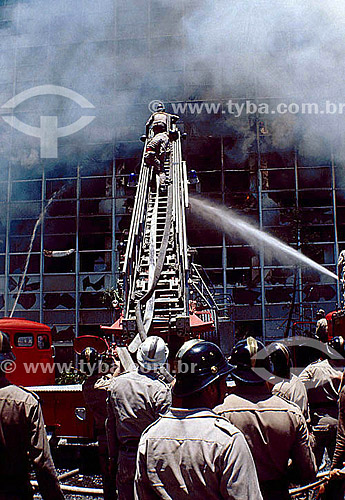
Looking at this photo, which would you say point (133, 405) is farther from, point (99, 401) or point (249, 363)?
point (99, 401)

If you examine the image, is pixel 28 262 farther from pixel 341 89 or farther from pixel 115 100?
pixel 341 89

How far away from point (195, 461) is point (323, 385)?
11.2 feet

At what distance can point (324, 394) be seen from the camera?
4.81 meters

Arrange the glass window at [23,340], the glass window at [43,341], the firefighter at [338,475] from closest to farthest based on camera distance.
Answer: the firefighter at [338,475], the glass window at [23,340], the glass window at [43,341]

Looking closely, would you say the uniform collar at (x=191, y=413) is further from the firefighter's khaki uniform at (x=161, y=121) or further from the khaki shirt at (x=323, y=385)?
the firefighter's khaki uniform at (x=161, y=121)

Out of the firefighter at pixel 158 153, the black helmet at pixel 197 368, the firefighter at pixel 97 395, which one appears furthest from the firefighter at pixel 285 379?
the firefighter at pixel 158 153

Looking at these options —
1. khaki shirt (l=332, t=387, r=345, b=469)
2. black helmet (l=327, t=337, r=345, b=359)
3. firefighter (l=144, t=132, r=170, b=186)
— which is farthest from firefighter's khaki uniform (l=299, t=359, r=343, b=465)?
firefighter (l=144, t=132, r=170, b=186)

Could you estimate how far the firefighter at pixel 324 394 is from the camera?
4.79m

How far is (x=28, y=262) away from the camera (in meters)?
18.8

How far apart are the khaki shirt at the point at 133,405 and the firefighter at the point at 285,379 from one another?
31.2 inches

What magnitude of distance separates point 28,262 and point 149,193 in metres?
9.82

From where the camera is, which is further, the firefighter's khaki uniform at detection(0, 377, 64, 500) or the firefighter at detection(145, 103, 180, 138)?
the firefighter at detection(145, 103, 180, 138)

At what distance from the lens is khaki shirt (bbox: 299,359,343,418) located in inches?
189

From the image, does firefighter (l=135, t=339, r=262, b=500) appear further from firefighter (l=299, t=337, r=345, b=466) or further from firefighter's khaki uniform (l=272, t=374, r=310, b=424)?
firefighter (l=299, t=337, r=345, b=466)
